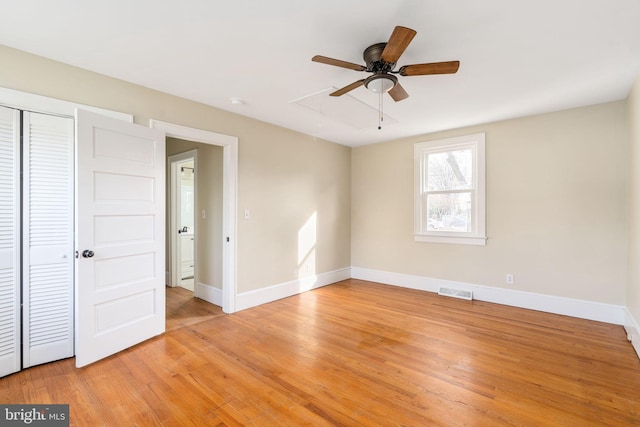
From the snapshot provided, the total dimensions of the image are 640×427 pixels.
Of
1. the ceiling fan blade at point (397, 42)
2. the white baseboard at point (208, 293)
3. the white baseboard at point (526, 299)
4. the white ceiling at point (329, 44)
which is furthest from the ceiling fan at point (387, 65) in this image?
the white baseboard at point (208, 293)

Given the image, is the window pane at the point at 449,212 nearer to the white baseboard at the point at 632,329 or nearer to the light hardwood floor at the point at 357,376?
the light hardwood floor at the point at 357,376

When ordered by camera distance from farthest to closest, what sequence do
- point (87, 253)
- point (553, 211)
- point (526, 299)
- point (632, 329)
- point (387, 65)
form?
point (526, 299)
point (553, 211)
point (632, 329)
point (87, 253)
point (387, 65)

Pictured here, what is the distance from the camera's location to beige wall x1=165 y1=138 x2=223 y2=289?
4.00 meters

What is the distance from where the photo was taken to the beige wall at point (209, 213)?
400cm

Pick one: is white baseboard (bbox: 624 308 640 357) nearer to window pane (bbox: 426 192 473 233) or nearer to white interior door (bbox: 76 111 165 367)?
window pane (bbox: 426 192 473 233)

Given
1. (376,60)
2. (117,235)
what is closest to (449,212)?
(376,60)

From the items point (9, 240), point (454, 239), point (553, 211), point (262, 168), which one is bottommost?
point (454, 239)

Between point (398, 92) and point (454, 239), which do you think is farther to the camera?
point (454, 239)

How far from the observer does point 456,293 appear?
4340 mm

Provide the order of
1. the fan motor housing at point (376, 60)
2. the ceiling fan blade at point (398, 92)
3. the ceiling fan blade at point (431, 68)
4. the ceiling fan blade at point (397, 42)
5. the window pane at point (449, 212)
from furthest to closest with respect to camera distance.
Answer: the window pane at point (449, 212)
the ceiling fan blade at point (398, 92)
the fan motor housing at point (376, 60)
the ceiling fan blade at point (431, 68)
the ceiling fan blade at point (397, 42)

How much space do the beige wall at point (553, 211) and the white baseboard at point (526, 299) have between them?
0.24 ft

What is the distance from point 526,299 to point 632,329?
1069 mm

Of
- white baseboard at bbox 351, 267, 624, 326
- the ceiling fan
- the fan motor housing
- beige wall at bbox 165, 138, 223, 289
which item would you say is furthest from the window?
beige wall at bbox 165, 138, 223, 289

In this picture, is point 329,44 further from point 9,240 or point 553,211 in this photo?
point 553,211
